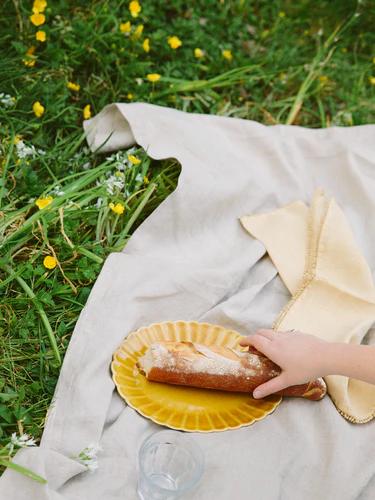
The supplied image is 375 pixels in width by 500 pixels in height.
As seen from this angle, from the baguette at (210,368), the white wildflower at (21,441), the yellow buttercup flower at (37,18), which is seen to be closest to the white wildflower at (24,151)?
the yellow buttercup flower at (37,18)

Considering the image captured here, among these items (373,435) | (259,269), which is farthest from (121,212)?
(373,435)

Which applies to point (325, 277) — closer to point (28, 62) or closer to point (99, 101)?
point (99, 101)

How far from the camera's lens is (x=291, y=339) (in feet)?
5.92

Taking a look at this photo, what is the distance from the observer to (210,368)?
1.78 m

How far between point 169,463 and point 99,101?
56.0 inches

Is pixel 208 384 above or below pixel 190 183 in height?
below

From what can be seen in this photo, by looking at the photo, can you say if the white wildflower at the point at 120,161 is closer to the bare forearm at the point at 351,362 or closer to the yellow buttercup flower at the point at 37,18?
the yellow buttercup flower at the point at 37,18

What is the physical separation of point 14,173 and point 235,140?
77 centimetres

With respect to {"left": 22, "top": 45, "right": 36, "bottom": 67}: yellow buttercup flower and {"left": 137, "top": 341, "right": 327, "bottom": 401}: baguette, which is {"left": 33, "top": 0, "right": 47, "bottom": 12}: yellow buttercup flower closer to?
{"left": 22, "top": 45, "right": 36, "bottom": 67}: yellow buttercup flower

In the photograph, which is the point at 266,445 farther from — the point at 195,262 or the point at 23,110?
the point at 23,110

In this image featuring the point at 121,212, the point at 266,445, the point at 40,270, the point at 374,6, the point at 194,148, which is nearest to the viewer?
the point at 266,445

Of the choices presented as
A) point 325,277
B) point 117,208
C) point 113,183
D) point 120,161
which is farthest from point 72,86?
point 325,277

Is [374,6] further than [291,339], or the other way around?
[374,6]

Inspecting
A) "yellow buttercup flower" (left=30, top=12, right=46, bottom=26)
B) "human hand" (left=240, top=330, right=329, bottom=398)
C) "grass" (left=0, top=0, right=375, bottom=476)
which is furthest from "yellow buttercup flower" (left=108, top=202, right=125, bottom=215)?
"yellow buttercup flower" (left=30, top=12, right=46, bottom=26)
